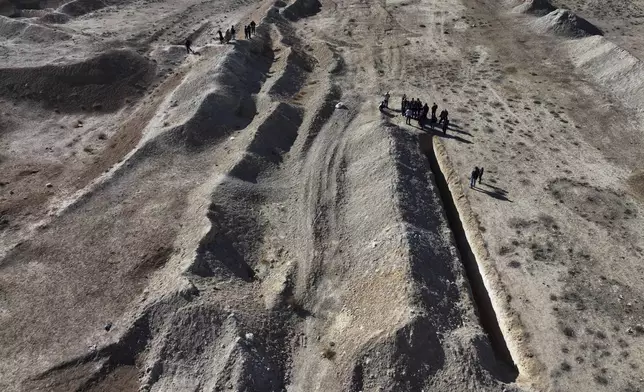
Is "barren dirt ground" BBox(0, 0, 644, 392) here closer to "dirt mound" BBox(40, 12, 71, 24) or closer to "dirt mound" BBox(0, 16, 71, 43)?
"dirt mound" BBox(0, 16, 71, 43)

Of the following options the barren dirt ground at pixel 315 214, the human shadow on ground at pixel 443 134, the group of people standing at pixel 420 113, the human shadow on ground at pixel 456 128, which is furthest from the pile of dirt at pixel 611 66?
the group of people standing at pixel 420 113

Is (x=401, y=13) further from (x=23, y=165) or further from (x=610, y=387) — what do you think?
(x=610, y=387)

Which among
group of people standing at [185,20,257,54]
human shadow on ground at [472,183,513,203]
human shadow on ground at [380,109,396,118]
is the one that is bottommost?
human shadow on ground at [472,183,513,203]

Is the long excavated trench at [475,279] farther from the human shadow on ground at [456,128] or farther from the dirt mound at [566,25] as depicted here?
the dirt mound at [566,25]

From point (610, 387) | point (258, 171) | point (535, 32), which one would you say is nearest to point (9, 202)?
point (258, 171)

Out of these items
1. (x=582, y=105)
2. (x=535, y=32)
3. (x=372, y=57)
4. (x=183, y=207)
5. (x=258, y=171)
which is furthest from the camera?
(x=535, y=32)

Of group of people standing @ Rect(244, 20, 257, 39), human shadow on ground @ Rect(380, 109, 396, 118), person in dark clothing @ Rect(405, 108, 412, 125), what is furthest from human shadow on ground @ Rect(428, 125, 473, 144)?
group of people standing @ Rect(244, 20, 257, 39)

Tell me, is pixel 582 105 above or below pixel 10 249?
below

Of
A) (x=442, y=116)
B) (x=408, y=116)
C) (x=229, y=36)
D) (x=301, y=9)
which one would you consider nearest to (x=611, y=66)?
(x=442, y=116)

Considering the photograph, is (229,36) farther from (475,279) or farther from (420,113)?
(475,279)
